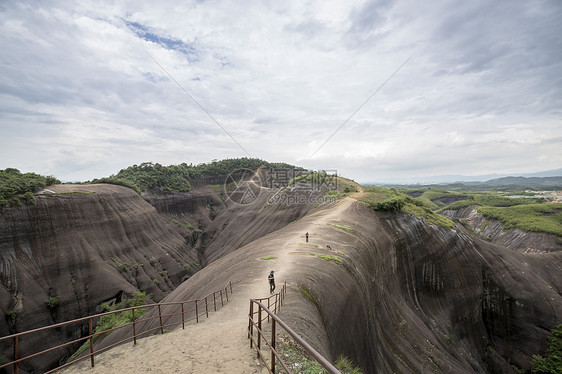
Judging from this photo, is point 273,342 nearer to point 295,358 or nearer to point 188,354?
point 295,358

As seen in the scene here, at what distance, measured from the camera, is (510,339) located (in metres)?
27.5

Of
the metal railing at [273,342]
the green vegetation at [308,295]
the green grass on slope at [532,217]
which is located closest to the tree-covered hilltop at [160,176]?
the green vegetation at [308,295]

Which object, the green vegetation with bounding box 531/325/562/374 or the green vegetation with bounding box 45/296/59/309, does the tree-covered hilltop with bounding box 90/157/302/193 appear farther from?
the green vegetation with bounding box 531/325/562/374

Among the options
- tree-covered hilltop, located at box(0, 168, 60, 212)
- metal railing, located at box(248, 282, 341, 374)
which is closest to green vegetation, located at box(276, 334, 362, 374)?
metal railing, located at box(248, 282, 341, 374)

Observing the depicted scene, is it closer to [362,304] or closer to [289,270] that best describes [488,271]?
[362,304]

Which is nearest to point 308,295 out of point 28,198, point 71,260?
point 71,260

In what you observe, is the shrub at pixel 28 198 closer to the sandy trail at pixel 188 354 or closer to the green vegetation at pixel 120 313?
the green vegetation at pixel 120 313

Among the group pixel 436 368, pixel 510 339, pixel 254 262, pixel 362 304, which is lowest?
pixel 510 339

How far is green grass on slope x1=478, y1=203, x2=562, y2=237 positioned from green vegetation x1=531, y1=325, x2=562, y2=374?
1170 inches

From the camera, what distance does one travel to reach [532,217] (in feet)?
185

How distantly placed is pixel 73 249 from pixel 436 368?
126ft

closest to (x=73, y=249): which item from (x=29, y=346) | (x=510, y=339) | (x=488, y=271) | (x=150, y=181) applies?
(x=29, y=346)

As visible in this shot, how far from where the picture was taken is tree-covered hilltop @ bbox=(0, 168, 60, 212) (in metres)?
26.3

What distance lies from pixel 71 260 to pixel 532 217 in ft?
286
